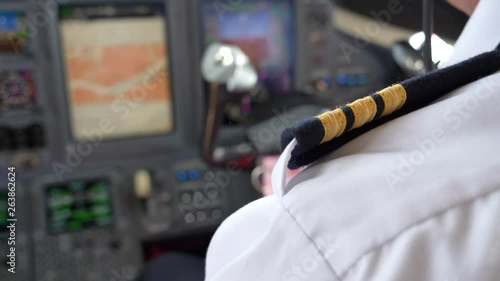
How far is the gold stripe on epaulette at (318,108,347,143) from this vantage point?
1.36ft

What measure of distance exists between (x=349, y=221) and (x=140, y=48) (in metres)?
1.52

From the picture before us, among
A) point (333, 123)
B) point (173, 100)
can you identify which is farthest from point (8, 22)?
point (333, 123)

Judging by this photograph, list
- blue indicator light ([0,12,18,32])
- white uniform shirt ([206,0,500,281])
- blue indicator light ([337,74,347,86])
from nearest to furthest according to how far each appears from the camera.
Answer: white uniform shirt ([206,0,500,281])
blue indicator light ([0,12,18,32])
blue indicator light ([337,74,347,86])

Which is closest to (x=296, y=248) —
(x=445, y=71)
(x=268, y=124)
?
(x=445, y=71)

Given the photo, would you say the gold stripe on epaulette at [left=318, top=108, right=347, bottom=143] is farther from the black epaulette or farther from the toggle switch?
the toggle switch

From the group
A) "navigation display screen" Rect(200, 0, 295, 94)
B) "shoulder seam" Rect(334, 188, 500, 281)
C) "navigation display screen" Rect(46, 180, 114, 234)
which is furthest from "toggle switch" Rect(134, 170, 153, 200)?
"shoulder seam" Rect(334, 188, 500, 281)

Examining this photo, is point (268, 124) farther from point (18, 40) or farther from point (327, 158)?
point (327, 158)

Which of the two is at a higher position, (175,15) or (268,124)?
(175,15)

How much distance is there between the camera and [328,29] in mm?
1925

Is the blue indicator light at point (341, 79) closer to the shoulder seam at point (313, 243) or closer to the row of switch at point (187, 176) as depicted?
the row of switch at point (187, 176)

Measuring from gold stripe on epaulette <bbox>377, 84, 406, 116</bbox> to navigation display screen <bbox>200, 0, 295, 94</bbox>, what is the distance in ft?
4.77

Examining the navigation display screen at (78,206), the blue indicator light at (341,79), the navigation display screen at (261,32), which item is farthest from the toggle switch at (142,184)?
the blue indicator light at (341,79)

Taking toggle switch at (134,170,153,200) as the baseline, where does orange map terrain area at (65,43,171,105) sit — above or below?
above

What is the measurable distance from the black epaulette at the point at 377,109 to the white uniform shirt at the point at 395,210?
0.4 inches
